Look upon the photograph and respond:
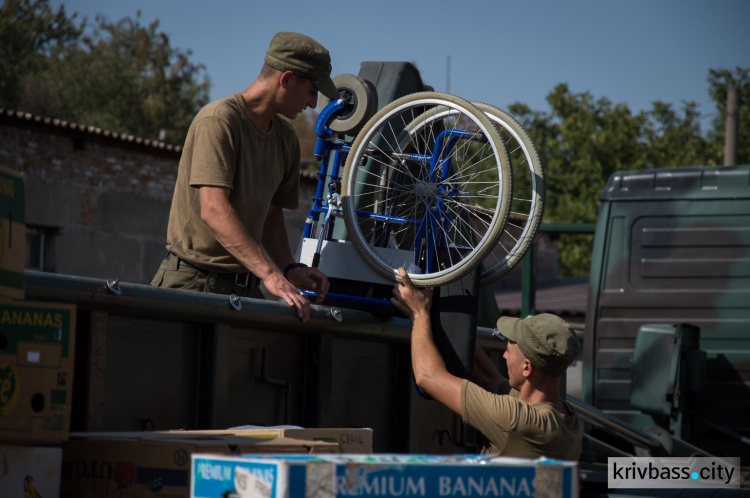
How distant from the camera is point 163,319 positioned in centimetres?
324

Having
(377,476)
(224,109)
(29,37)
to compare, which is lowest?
(377,476)

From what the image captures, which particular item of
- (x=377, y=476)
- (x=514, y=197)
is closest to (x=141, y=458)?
(x=377, y=476)

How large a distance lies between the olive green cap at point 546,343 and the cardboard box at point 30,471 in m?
1.59

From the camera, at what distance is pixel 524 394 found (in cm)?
350

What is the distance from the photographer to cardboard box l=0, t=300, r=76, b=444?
7.99ft

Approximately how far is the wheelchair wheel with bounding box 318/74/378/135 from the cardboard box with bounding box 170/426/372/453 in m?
1.74

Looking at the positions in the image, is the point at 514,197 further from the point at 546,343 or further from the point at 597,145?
the point at 597,145

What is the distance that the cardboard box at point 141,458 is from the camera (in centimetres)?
253

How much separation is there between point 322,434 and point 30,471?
0.82 metres

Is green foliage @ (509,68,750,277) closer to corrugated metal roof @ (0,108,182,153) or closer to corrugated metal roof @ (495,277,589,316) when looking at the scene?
corrugated metal roof @ (495,277,589,316)

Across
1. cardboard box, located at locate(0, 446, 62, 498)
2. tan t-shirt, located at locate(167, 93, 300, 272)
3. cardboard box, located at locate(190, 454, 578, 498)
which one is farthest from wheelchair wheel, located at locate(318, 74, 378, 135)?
cardboard box, located at locate(190, 454, 578, 498)

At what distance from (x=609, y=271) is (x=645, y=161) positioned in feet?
91.0

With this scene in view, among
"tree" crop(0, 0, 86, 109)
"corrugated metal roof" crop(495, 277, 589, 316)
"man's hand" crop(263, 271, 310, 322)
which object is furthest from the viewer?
"tree" crop(0, 0, 86, 109)

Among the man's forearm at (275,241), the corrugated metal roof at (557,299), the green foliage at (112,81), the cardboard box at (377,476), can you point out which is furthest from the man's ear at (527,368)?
the green foliage at (112,81)
